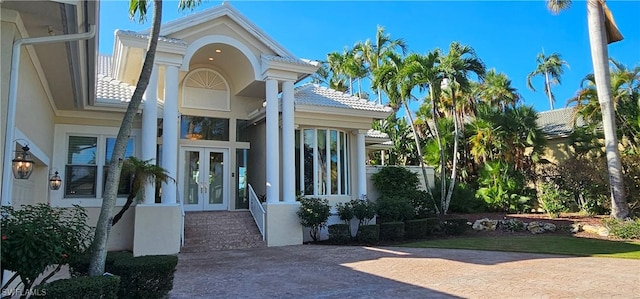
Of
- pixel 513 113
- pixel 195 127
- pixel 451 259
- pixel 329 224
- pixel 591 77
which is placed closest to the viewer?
pixel 451 259

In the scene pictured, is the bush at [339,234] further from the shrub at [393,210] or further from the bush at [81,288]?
the bush at [81,288]

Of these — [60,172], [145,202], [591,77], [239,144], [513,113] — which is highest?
[591,77]

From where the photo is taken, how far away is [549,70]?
43.6m

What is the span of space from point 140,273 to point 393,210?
33.2 feet

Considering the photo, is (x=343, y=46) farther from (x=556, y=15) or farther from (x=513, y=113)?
(x=556, y=15)

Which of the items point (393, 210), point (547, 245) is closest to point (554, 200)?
point (547, 245)

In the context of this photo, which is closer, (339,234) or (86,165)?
(86,165)

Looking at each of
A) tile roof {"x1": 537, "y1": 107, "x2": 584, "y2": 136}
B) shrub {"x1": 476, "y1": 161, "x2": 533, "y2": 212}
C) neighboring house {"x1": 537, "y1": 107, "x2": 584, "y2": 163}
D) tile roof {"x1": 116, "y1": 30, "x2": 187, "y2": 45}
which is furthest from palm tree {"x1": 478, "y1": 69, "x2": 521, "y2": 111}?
tile roof {"x1": 116, "y1": 30, "x2": 187, "y2": 45}

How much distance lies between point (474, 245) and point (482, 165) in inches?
463

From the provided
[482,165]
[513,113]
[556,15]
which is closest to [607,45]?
[556,15]

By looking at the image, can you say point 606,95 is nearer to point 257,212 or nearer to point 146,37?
point 257,212

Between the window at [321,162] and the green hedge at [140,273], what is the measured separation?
9.09 m

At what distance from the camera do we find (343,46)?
34719 millimetres

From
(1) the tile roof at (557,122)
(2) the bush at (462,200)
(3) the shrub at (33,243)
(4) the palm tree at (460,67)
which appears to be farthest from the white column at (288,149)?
(1) the tile roof at (557,122)
